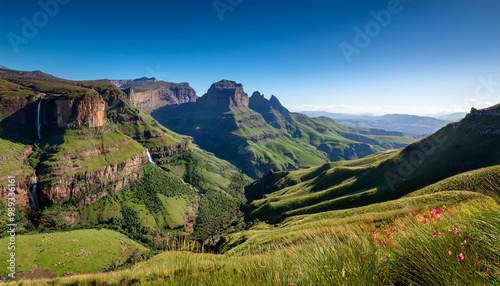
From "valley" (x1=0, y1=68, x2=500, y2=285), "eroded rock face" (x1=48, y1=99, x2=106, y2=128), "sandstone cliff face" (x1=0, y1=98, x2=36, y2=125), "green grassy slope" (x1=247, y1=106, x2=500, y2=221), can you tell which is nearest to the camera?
"valley" (x1=0, y1=68, x2=500, y2=285)

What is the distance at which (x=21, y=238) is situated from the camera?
65250 mm

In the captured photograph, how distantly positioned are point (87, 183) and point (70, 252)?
4794cm

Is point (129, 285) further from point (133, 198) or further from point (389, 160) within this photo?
point (133, 198)

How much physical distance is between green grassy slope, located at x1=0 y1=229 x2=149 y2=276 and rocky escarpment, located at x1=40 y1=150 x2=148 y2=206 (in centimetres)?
2869

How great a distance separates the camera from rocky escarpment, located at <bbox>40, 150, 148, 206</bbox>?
9088 cm

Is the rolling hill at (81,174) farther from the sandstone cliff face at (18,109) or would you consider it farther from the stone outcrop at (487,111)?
the stone outcrop at (487,111)

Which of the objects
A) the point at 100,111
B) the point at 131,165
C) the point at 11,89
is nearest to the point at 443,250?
the point at 131,165

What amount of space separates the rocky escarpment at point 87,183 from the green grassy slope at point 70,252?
28692 mm

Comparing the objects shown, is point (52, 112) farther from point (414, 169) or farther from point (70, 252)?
point (414, 169)

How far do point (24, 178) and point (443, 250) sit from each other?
137294mm

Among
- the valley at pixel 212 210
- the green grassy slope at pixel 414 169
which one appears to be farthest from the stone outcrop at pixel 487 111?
the green grassy slope at pixel 414 169

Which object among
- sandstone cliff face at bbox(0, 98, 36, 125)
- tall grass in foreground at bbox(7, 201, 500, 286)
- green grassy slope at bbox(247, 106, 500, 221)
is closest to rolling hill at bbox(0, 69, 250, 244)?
sandstone cliff face at bbox(0, 98, 36, 125)

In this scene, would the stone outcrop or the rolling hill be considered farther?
the rolling hill

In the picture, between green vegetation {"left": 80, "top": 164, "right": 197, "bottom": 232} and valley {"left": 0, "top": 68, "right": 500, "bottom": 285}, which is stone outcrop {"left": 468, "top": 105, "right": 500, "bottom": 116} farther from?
green vegetation {"left": 80, "top": 164, "right": 197, "bottom": 232}
